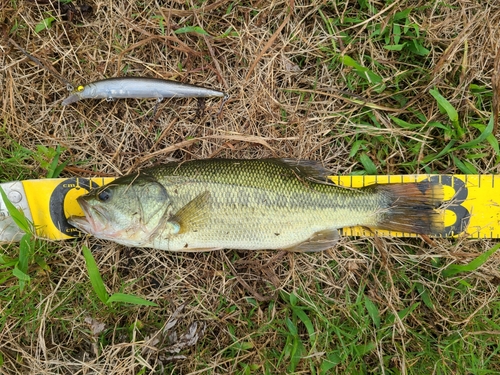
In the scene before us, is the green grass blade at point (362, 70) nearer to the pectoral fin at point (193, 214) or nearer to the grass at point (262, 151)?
the grass at point (262, 151)


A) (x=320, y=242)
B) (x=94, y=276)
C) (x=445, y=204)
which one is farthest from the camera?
(x=445, y=204)

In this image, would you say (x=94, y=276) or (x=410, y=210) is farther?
(x=410, y=210)

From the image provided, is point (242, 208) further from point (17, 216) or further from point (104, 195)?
point (17, 216)

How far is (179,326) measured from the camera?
324 cm

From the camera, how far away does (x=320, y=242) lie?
10.2 ft

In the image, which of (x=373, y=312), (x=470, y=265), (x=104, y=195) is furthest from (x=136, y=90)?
(x=470, y=265)

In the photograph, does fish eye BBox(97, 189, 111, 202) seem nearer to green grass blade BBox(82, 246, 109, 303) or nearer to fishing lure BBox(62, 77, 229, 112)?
green grass blade BBox(82, 246, 109, 303)

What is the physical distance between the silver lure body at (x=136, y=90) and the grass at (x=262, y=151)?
0.45ft

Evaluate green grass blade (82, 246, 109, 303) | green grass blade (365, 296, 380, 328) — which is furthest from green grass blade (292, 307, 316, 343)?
green grass blade (82, 246, 109, 303)

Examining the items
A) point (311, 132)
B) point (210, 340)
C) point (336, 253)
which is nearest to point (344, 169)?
point (311, 132)

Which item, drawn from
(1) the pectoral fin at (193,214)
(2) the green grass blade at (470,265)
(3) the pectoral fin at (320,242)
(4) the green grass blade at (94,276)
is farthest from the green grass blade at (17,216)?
(2) the green grass blade at (470,265)

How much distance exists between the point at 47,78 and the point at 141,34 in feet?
3.28

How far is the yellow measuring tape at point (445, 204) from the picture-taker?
326 centimetres

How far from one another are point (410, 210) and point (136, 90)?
266cm
